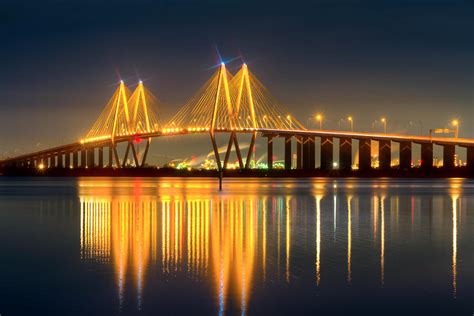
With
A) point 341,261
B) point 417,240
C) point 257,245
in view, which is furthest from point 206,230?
point 341,261

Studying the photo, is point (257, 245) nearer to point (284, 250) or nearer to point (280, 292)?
point (284, 250)

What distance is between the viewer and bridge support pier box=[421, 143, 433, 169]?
284 feet

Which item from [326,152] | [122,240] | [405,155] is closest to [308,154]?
[326,152]

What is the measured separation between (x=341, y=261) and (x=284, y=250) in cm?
173

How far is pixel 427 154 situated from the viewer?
89250mm

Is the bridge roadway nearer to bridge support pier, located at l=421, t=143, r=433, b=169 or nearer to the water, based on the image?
bridge support pier, located at l=421, t=143, r=433, b=169

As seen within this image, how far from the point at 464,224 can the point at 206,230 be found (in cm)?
A: 698

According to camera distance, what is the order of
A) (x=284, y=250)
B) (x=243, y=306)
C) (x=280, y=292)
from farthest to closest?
(x=284, y=250)
(x=280, y=292)
(x=243, y=306)

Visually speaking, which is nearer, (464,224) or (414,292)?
(414,292)

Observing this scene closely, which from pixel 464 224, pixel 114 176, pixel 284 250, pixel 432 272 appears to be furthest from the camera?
pixel 114 176

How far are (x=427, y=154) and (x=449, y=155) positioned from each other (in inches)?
115

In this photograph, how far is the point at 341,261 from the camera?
42.9ft

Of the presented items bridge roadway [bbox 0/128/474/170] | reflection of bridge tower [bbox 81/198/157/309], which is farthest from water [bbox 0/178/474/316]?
bridge roadway [bbox 0/128/474/170]

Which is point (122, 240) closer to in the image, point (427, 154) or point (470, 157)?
point (470, 157)
